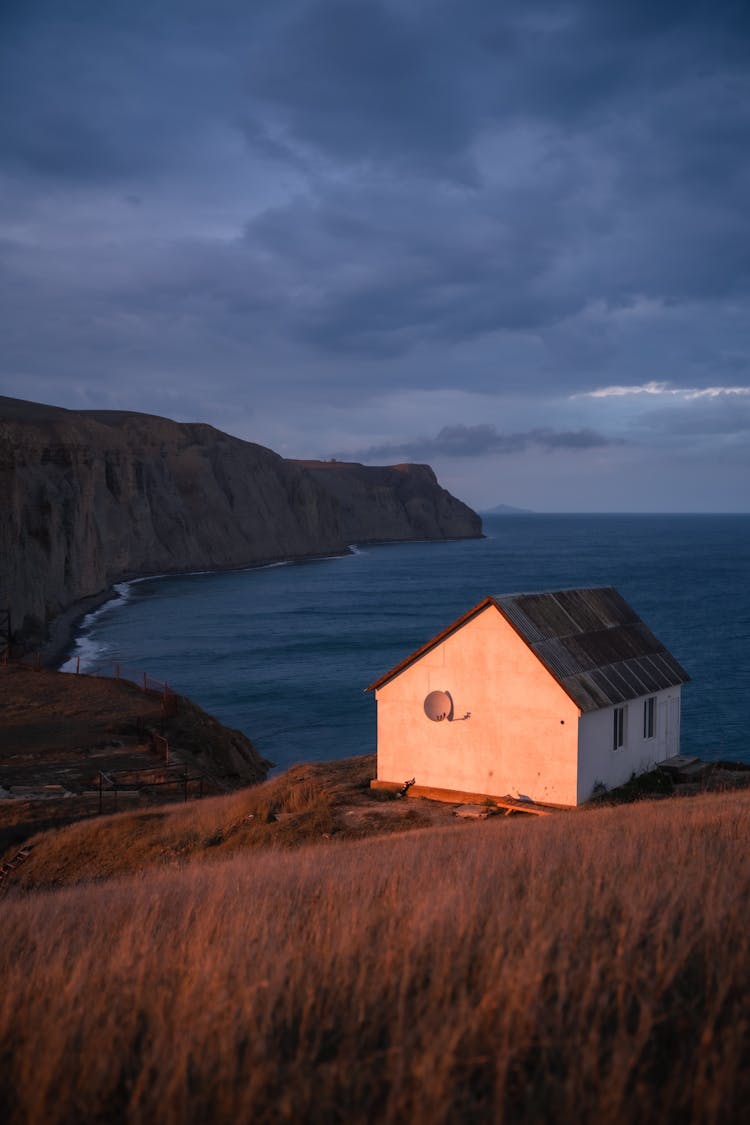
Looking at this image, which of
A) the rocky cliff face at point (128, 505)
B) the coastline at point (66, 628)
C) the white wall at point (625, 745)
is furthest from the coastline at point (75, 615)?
the white wall at point (625, 745)

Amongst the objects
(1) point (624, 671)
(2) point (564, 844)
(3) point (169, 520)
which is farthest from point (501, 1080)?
(3) point (169, 520)

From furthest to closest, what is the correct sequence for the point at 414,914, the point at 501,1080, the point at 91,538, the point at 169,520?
the point at 169,520
the point at 91,538
the point at 414,914
the point at 501,1080

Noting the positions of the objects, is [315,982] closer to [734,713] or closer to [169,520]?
[734,713]

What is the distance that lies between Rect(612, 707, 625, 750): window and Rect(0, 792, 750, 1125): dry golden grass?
50.8 ft

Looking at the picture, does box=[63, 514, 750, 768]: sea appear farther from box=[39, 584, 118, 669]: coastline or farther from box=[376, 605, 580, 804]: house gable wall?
box=[376, 605, 580, 804]: house gable wall

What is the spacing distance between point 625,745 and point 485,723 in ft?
12.7

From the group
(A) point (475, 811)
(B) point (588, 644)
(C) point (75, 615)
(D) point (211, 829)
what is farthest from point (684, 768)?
(C) point (75, 615)

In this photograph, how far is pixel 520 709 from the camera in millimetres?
21484

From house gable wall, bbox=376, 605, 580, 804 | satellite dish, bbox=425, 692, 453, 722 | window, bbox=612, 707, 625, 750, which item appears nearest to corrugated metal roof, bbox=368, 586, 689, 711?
house gable wall, bbox=376, 605, 580, 804

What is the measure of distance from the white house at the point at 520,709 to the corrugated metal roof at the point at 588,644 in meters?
0.04

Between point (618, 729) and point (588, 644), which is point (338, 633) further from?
point (618, 729)

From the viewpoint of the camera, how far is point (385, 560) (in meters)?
173

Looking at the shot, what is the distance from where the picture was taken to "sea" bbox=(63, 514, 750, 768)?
1820 inches

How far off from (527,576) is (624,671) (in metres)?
102
